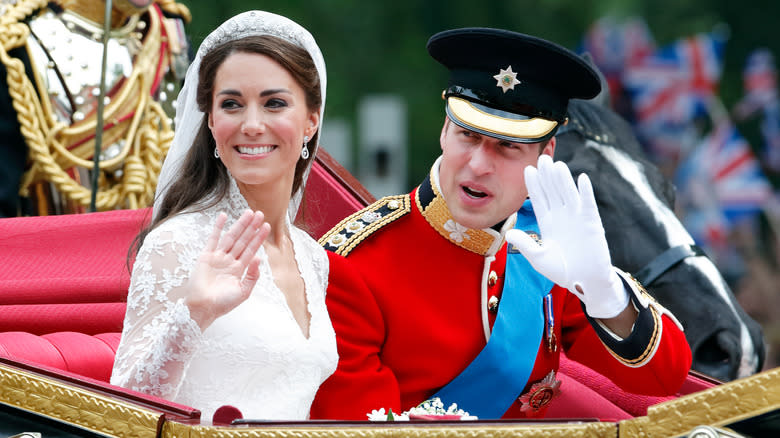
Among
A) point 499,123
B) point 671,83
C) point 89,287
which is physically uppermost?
point 671,83

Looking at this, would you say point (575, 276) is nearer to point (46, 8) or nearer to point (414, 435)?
point (414, 435)

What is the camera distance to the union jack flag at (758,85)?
10.0m

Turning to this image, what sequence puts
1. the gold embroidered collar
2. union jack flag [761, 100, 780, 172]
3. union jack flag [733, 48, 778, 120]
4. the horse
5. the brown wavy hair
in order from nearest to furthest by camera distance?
the brown wavy hair, the gold embroidered collar, the horse, union jack flag [733, 48, 778, 120], union jack flag [761, 100, 780, 172]

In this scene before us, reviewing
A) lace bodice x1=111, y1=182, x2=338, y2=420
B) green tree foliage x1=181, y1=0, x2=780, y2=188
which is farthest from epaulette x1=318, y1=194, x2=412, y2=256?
green tree foliage x1=181, y1=0, x2=780, y2=188

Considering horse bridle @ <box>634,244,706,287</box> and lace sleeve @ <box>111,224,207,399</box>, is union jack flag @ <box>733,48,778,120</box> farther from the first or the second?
lace sleeve @ <box>111,224,207,399</box>

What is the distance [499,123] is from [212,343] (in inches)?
24.7

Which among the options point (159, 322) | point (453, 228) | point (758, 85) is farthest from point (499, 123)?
point (758, 85)

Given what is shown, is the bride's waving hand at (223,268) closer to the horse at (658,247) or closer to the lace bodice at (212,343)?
the lace bodice at (212,343)

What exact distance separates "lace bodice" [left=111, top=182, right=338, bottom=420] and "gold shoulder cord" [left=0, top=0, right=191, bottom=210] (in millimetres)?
1300

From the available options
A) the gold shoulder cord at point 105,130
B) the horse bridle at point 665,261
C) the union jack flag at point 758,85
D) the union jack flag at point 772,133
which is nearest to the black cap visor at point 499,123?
the horse bridle at point 665,261

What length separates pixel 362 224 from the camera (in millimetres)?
2408

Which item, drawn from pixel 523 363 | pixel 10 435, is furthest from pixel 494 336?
pixel 10 435

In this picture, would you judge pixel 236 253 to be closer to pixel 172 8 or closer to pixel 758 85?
pixel 172 8

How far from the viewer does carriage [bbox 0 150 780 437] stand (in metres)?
1.62
